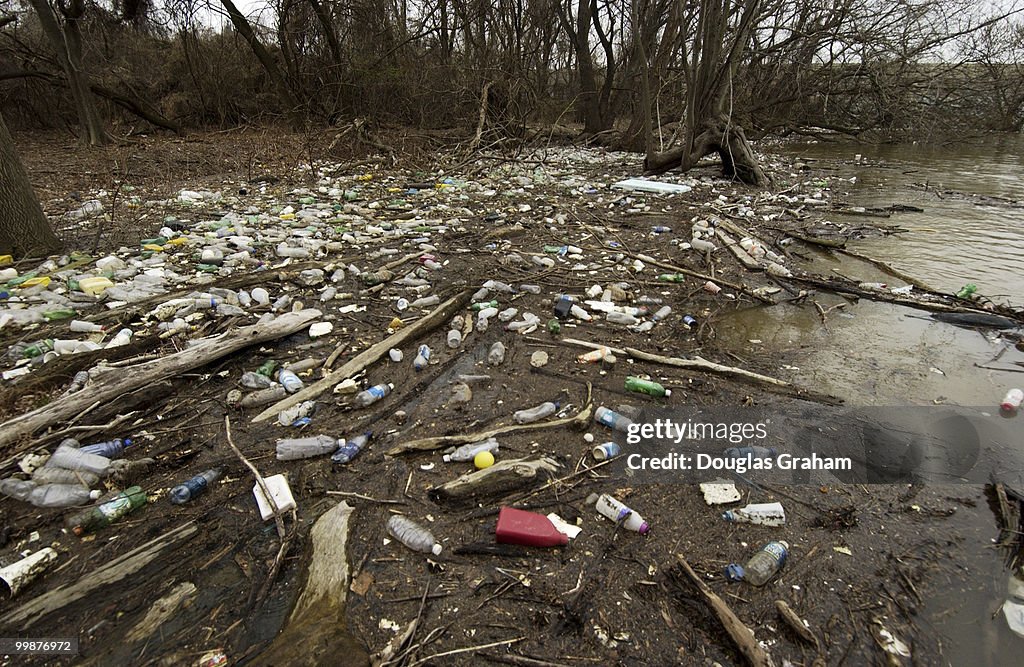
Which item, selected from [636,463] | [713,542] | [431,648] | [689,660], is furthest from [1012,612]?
[431,648]

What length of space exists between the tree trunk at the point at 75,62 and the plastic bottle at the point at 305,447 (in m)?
9.92

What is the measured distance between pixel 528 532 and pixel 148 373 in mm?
1962

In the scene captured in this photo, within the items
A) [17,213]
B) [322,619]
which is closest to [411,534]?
[322,619]

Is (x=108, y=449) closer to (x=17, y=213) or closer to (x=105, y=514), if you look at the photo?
(x=105, y=514)

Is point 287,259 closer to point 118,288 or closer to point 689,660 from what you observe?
point 118,288

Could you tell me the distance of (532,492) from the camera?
1846 mm

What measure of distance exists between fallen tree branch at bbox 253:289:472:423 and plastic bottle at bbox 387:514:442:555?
0.90 m

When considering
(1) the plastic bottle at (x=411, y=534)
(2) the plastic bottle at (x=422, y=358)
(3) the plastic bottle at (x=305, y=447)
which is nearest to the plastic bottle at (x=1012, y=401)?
(1) the plastic bottle at (x=411, y=534)

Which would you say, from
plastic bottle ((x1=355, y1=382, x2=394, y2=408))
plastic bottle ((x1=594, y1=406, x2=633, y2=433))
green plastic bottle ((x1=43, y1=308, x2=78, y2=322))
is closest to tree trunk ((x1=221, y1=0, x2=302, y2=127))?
green plastic bottle ((x1=43, y1=308, x2=78, y2=322))

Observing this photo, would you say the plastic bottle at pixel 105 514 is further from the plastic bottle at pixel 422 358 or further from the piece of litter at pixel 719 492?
the piece of litter at pixel 719 492

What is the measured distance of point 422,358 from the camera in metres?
2.70

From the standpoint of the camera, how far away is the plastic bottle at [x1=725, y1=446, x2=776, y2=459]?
2033 millimetres

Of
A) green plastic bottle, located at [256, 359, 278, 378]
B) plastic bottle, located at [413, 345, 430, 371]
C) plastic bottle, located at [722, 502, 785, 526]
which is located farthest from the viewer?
plastic bottle, located at [413, 345, 430, 371]

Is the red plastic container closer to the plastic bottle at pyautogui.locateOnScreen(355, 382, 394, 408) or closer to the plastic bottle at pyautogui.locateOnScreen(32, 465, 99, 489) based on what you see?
the plastic bottle at pyautogui.locateOnScreen(355, 382, 394, 408)
